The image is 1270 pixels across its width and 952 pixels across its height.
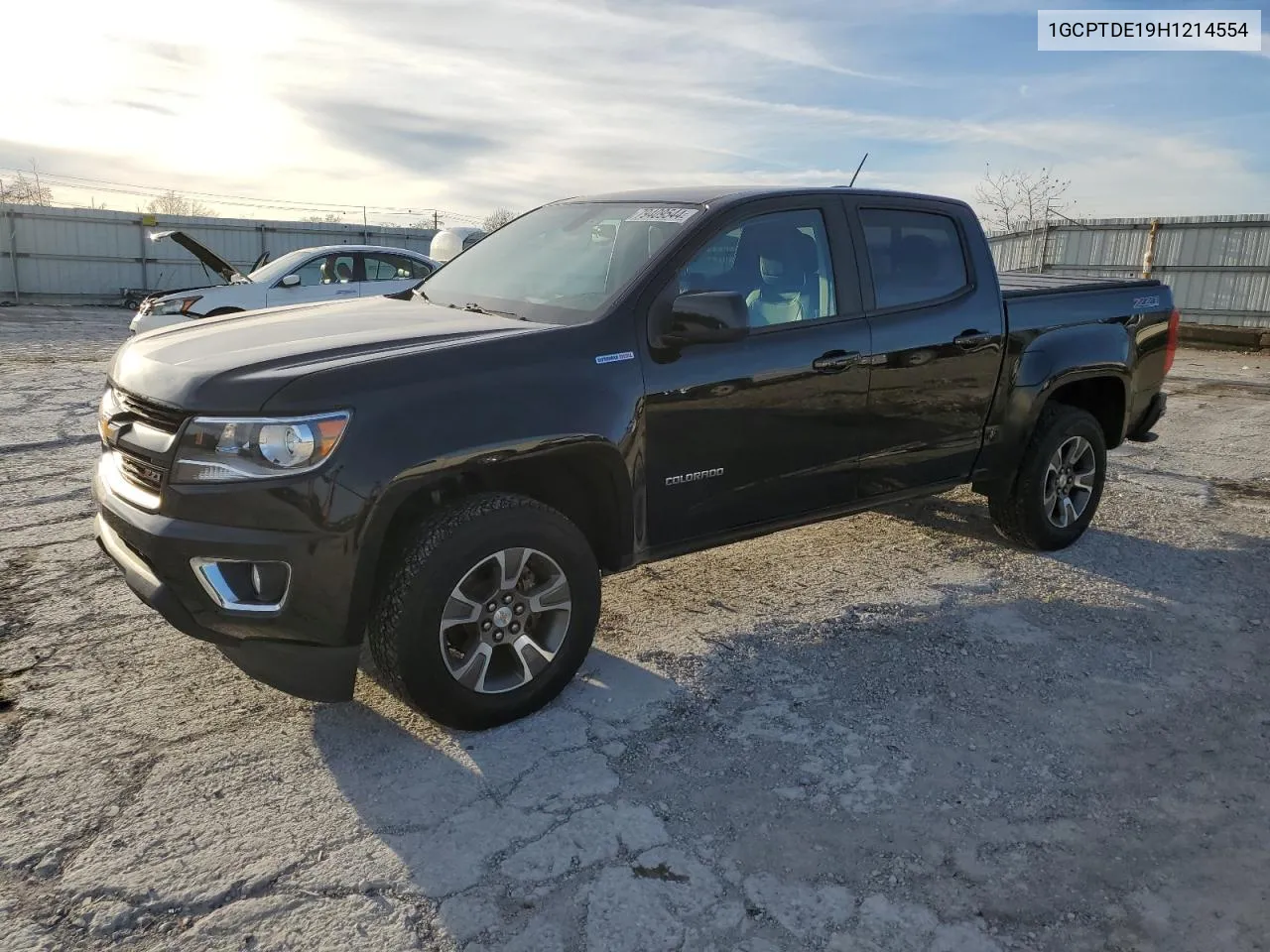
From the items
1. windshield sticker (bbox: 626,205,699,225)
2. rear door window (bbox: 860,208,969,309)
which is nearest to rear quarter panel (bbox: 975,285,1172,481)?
rear door window (bbox: 860,208,969,309)

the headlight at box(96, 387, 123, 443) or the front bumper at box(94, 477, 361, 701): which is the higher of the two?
the headlight at box(96, 387, 123, 443)

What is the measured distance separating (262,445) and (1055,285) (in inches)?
173

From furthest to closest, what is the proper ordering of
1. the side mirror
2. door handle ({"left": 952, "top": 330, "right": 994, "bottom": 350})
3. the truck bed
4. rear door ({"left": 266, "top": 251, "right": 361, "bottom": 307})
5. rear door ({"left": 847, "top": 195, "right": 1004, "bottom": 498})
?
rear door ({"left": 266, "top": 251, "right": 361, "bottom": 307}) < the truck bed < door handle ({"left": 952, "top": 330, "right": 994, "bottom": 350}) < rear door ({"left": 847, "top": 195, "right": 1004, "bottom": 498}) < the side mirror

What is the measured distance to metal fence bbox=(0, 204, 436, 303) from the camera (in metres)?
23.0

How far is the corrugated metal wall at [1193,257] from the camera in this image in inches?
709

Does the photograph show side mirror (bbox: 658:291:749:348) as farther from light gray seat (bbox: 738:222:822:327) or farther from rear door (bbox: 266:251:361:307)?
rear door (bbox: 266:251:361:307)

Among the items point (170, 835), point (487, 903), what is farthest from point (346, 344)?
point (487, 903)

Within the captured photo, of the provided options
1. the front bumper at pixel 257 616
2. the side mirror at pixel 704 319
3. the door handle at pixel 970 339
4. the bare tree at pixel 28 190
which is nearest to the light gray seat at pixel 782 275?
the side mirror at pixel 704 319

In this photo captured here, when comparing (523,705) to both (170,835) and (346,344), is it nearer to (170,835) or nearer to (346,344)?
(170,835)

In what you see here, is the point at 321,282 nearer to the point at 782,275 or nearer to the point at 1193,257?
A: the point at 782,275

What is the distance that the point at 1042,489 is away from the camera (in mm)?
5109

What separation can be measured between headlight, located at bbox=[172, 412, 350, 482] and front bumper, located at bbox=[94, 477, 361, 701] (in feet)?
0.58

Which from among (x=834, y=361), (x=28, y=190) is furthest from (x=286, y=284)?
(x=28, y=190)

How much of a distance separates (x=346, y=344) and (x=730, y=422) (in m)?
1.48
